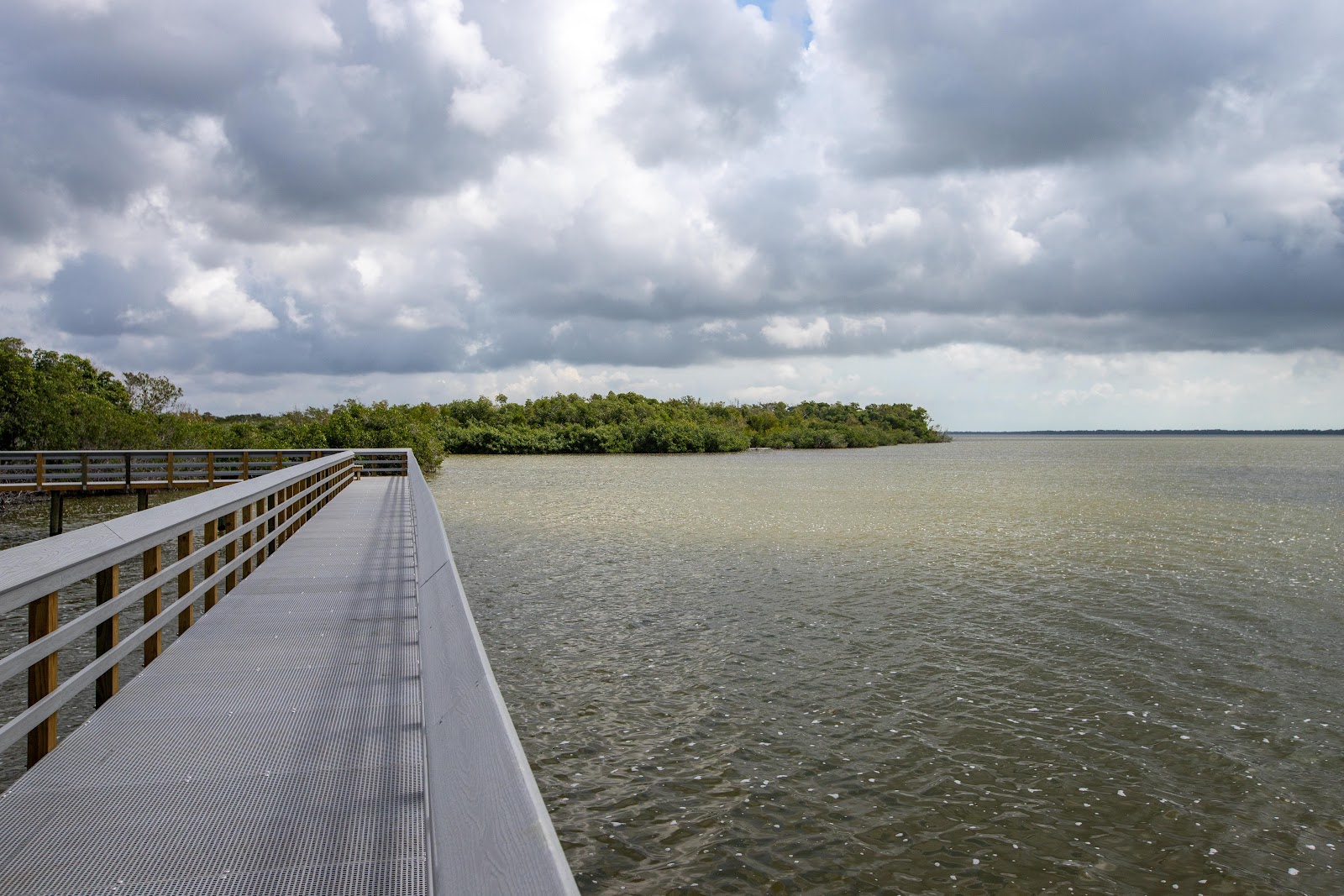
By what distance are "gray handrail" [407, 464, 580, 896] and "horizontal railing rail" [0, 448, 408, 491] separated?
20278 mm

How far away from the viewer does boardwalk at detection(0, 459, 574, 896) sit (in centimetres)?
201

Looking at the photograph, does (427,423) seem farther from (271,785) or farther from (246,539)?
(271,785)

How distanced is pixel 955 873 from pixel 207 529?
6236mm

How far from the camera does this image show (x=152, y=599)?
16.7 feet

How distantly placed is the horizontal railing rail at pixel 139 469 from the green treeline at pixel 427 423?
14347 millimetres

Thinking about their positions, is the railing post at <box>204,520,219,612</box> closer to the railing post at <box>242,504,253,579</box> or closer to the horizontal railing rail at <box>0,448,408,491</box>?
the railing post at <box>242,504,253,579</box>

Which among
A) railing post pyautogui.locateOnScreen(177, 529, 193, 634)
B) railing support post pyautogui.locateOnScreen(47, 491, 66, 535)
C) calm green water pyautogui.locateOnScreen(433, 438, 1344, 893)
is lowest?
calm green water pyautogui.locateOnScreen(433, 438, 1344, 893)

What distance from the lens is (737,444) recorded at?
3935 inches

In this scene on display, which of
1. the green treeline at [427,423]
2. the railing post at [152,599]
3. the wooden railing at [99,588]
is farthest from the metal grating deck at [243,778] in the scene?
the green treeline at [427,423]

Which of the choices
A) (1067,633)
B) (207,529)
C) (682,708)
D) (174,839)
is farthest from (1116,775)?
(207,529)

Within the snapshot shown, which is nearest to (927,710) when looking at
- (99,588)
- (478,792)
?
(99,588)

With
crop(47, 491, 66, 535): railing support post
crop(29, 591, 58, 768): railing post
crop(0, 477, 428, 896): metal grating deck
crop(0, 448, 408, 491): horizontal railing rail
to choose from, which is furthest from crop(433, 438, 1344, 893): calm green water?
crop(47, 491, 66, 535): railing support post

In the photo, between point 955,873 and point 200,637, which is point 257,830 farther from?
point 955,873

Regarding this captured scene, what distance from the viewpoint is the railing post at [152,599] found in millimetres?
4769
